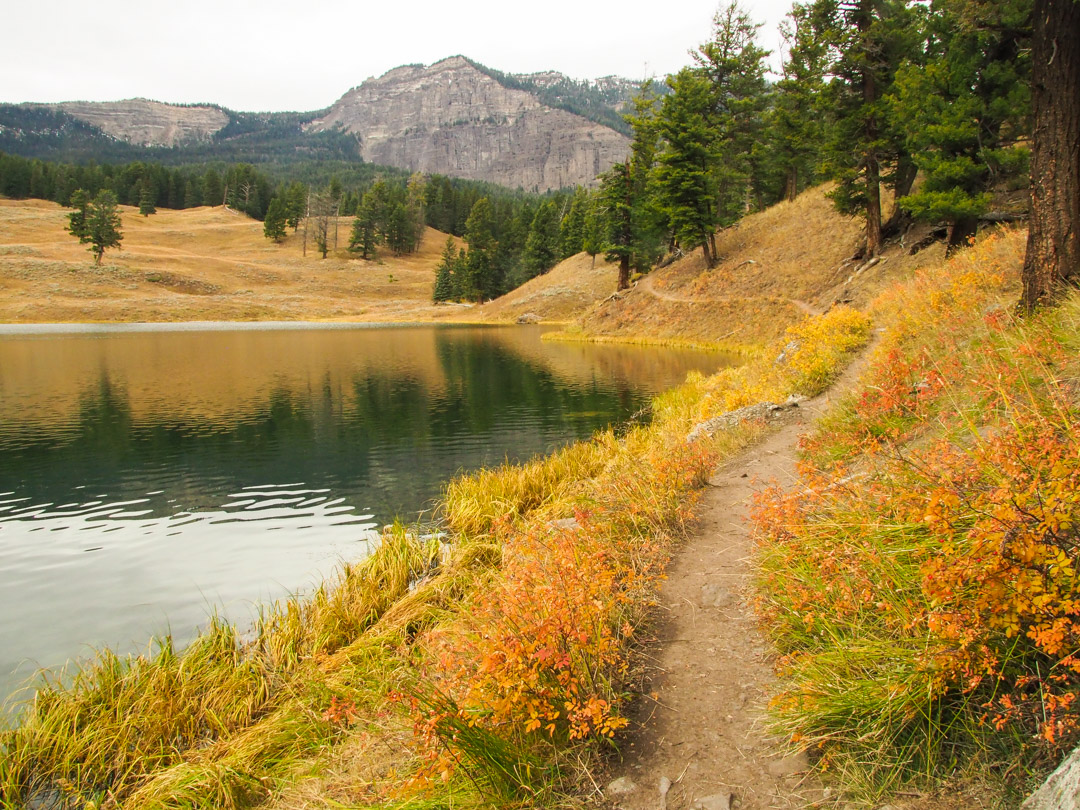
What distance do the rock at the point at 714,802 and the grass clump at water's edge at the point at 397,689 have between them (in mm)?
560

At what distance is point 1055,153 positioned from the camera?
8.28 metres

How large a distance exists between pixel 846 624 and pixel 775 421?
853cm

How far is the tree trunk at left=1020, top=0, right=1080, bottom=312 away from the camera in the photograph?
7957mm

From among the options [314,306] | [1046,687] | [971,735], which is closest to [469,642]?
[971,735]

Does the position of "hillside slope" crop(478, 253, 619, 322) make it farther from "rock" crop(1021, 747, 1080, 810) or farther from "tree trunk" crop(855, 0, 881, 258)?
"rock" crop(1021, 747, 1080, 810)

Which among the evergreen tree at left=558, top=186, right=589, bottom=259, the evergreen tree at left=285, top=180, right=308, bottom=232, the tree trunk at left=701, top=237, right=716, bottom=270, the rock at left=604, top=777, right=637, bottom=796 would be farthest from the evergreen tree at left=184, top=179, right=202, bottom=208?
the rock at left=604, top=777, right=637, bottom=796

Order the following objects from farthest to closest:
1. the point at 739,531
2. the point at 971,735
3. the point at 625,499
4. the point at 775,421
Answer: the point at 775,421 → the point at 625,499 → the point at 739,531 → the point at 971,735

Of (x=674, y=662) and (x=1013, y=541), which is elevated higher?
(x=1013, y=541)

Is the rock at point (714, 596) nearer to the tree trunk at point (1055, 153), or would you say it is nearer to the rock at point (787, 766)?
the rock at point (787, 766)

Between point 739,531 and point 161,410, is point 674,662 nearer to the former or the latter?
point 739,531

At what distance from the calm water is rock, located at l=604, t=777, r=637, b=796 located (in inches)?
245

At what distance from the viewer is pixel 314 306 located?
300 ft

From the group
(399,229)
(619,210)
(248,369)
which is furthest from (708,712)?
(399,229)

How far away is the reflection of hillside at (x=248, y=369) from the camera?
22.4m
